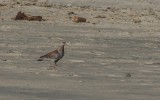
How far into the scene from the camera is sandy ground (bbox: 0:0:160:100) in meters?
8.54

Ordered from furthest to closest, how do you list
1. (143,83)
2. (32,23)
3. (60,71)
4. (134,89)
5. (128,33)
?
(32,23) → (128,33) → (60,71) → (143,83) → (134,89)

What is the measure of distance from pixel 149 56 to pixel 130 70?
10.2 feet

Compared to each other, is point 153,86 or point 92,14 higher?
point 153,86

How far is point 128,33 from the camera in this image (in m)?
22.2

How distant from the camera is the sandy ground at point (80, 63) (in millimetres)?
8545

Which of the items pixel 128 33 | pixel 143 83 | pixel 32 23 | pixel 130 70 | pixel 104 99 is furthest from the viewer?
pixel 32 23

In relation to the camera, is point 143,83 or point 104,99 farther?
point 143,83

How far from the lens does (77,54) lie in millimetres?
14289

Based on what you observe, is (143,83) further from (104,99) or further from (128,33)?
(128,33)

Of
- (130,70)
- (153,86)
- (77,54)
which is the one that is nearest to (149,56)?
(77,54)

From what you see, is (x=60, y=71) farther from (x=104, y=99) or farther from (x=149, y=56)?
(x=149, y=56)

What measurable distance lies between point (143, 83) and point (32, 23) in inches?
575

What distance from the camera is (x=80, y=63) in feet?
40.7

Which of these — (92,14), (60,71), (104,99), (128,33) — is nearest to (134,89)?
(104,99)
